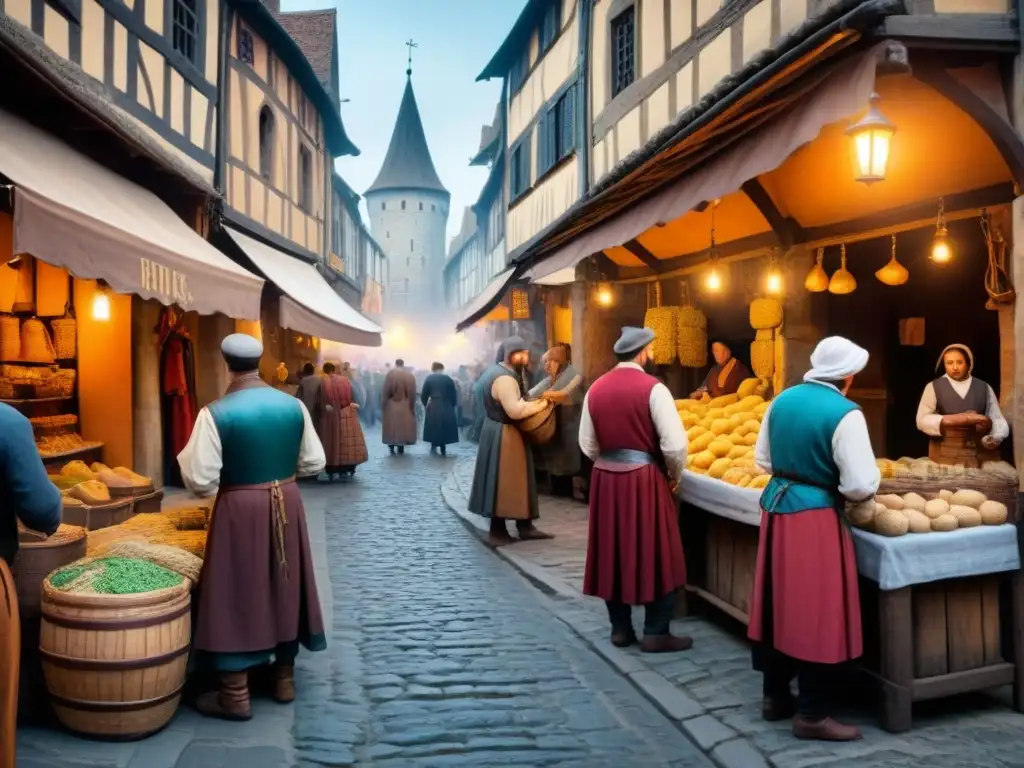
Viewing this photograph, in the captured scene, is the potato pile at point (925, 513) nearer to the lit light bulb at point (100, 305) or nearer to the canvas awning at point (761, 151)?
the canvas awning at point (761, 151)

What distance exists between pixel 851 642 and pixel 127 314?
829 cm

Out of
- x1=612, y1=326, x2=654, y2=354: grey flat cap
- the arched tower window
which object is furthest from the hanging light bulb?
the arched tower window

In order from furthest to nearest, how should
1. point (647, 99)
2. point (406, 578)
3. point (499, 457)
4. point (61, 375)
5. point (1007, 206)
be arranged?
point (647, 99), point (61, 375), point (499, 457), point (406, 578), point (1007, 206)

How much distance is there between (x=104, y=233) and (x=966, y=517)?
5069 mm

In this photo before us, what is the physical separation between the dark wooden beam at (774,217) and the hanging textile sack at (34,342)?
656cm

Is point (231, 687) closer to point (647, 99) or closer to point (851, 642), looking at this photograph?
point (851, 642)

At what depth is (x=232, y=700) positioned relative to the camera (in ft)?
13.4

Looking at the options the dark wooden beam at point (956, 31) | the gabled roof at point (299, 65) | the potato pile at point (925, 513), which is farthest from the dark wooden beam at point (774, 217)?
the gabled roof at point (299, 65)

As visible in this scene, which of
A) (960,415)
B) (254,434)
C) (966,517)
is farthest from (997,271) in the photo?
(254,434)

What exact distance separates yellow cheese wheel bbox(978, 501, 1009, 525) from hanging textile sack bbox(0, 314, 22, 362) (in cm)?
776

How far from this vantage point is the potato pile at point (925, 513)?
4031mm

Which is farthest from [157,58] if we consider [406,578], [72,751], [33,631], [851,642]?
[851,642]

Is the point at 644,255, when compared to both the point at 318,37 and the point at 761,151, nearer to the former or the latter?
the point at 761,151

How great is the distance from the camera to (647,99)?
1031 centimetres
